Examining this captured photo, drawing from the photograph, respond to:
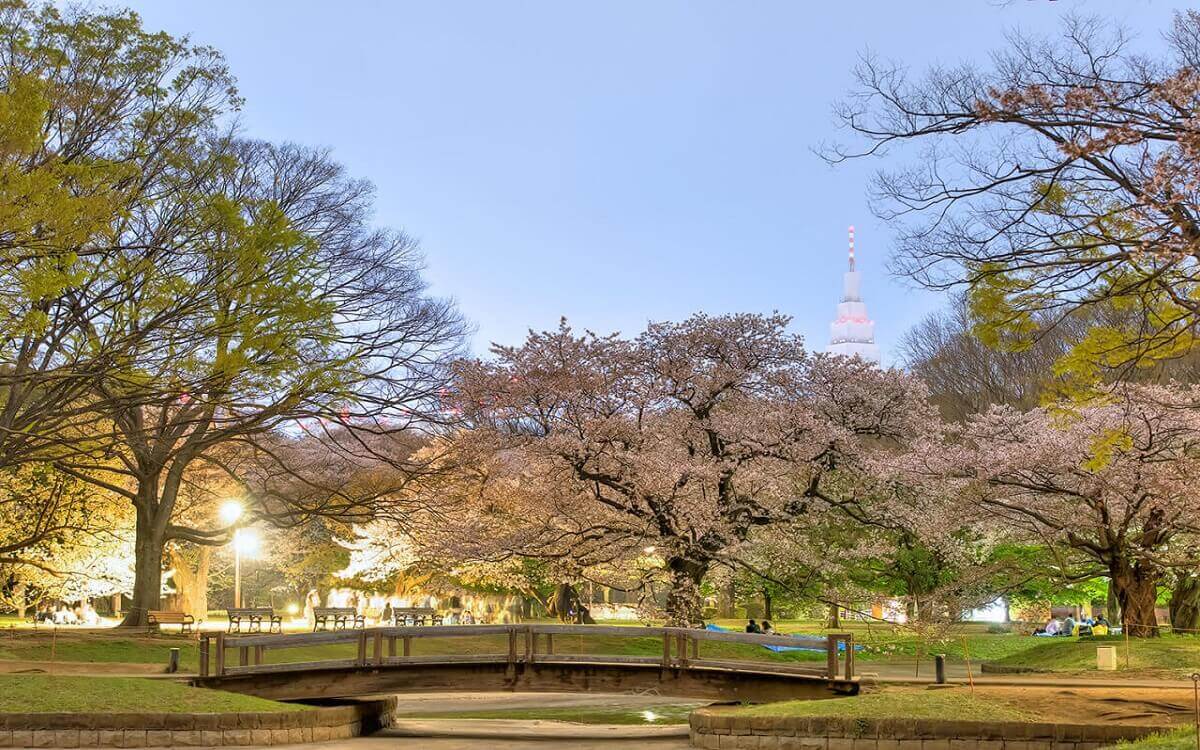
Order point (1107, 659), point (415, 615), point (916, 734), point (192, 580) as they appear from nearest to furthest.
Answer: point (916, 734), point (1107, 659), point (415, 615), point (192, 580)

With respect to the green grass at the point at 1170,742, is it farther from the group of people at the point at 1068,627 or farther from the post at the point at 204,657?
the group of people at the point at 1068,627

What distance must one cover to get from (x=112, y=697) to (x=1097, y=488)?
21.4 meters

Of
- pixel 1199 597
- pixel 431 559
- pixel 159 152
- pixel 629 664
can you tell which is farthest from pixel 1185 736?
pixel 431 559

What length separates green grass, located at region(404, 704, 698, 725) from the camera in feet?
81.0

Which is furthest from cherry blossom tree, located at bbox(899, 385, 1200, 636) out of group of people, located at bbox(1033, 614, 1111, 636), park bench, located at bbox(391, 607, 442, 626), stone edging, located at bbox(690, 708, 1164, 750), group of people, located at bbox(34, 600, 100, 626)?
group of people, located at bbox(34, 600, 100, 626)

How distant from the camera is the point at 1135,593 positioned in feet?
93.2

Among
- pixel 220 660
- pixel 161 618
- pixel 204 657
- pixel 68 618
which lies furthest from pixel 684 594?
pixel 68 618

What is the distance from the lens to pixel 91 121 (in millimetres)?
17719

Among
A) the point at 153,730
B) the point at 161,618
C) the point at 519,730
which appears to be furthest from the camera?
the point at 161,618

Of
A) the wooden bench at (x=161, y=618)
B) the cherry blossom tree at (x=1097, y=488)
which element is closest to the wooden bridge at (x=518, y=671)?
the wooden bench at (x=161, y=618)

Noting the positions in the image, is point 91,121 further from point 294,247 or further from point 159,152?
point 294,247

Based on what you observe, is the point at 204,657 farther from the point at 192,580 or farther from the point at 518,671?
the point at 192,580

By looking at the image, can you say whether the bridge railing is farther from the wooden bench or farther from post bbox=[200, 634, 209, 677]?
the wooden bench

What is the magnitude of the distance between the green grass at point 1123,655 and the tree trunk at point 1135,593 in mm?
883
